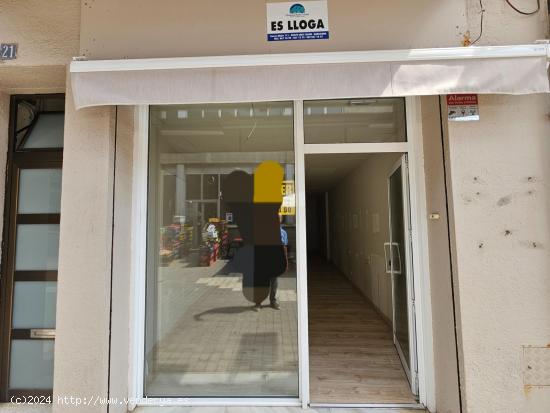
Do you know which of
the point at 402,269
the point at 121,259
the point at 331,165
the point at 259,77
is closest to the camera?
the point at 259,77

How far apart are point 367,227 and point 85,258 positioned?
499cm

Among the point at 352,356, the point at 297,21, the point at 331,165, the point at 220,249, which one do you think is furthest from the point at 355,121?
the point at 331,165

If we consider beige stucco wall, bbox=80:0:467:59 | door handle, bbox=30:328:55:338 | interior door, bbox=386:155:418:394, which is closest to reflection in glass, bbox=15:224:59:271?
door handle, bbox=30:328:55:338

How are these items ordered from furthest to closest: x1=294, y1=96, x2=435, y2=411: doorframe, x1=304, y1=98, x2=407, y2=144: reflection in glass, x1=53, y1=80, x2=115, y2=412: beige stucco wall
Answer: x1=304, y1=98, x2=407, y2=144: reflection in glass
x1=294, y1=96, x2=435, y2=411: doorframe
x1=53, y1=80, x2=115, y2=412: beige stucco wall

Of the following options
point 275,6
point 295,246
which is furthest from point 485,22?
point 295,246

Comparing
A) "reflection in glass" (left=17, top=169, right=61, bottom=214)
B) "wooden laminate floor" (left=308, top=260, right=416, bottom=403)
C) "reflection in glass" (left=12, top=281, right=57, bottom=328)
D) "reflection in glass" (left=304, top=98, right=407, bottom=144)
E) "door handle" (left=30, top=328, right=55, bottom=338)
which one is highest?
"reflection in glass" (left=304, top=98, right=407, bottom=144)

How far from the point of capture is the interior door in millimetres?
2920

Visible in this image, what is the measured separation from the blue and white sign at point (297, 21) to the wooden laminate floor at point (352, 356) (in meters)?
3.03

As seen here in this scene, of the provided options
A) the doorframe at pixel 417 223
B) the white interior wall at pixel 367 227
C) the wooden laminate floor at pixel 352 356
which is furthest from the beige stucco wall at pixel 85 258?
the white interior wall at pixel 367 227

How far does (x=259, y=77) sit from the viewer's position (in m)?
2.30

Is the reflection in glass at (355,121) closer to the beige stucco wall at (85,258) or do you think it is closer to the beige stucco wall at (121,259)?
the beige stucco wall at (121,259)

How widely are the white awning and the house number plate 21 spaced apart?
628mm

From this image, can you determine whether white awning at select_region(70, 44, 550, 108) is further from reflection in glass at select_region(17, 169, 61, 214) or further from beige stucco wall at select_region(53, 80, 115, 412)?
reflection in glass at select_region(17, 169, 61, 214)

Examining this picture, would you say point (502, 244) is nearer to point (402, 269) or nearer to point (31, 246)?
point (402, 269)
